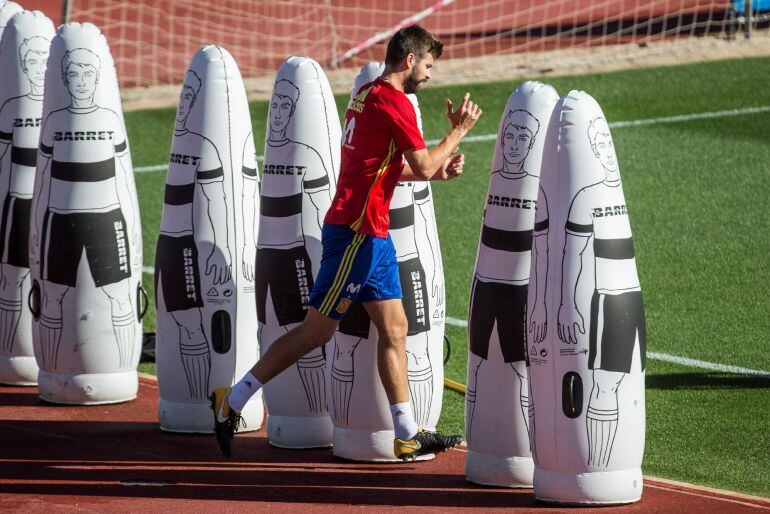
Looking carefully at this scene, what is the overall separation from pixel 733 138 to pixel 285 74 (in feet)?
24.5

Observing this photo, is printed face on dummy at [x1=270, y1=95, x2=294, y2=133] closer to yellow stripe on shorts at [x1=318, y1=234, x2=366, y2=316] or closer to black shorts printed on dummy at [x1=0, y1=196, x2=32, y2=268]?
yellow stripe on shorts at [x1=318, y1=234, x2=366, y2=316]

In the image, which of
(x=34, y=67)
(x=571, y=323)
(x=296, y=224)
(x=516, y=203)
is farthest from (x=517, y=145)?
(x=34, y=67)

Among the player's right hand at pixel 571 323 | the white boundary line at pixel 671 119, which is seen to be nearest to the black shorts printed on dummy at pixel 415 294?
the player's right hand at pixel 571 323

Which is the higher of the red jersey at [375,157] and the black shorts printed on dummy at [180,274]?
the red jersey at [375,157]

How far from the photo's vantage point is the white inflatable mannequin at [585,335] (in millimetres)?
5527

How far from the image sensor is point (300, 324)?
621 centimetres

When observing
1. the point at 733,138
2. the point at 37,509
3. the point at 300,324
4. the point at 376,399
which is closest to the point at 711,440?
the point at 376,399

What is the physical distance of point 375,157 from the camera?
601 centimetres

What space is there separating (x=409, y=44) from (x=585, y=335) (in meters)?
1.55

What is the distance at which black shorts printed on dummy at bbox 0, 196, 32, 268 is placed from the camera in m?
7.83

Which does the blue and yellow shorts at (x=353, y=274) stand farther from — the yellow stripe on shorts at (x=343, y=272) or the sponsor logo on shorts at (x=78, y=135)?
the sponsor logo on shorts at (x=78, y=135)

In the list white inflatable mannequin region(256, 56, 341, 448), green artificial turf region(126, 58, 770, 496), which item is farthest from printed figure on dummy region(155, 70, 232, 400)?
green artificial turf region(126, 58, 770, 496)

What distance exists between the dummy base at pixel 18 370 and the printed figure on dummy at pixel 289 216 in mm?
2044

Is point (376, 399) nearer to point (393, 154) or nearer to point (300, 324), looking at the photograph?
point (300, 324)
